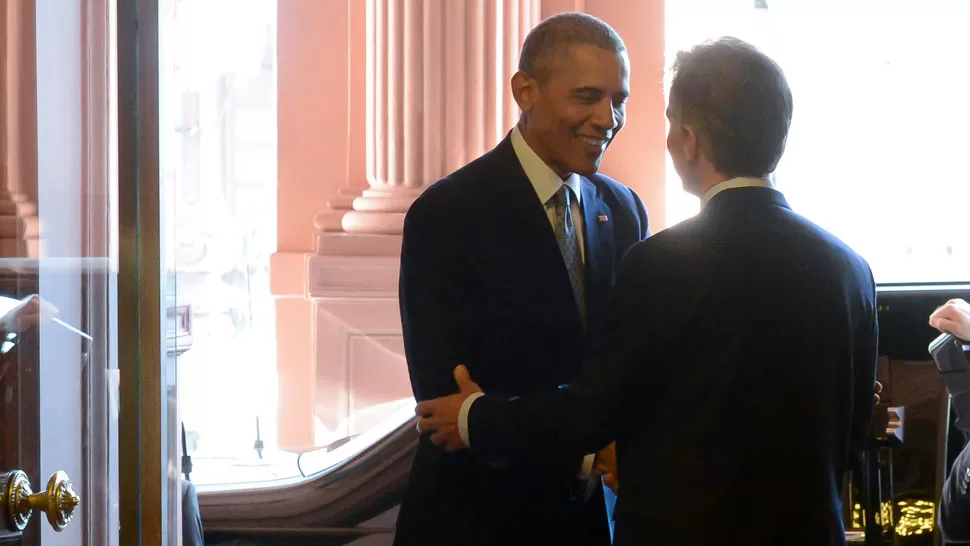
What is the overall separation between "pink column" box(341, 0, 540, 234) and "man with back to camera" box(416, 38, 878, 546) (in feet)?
10.1

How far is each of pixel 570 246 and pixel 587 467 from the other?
0.35 m

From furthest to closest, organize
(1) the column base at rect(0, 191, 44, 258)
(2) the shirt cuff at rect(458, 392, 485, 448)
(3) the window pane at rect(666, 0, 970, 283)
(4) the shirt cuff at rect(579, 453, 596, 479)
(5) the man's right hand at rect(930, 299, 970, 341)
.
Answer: (3) the window pane at rect(666, 0, 970, 283)
(5) the man's right hand at rect(930, 299, 970, 341)
(4) the shirt cuff at rect(579, 453, 596, 479)
(2) the shirt cuff at rect(458, 392, 485, 448)
(1) the column base at rect(0, 191, 44, 258)

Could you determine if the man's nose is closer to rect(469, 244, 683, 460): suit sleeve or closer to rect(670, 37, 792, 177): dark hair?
rect(670, 37, 792, 177): dark hair

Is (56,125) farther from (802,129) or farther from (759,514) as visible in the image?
(802,129)

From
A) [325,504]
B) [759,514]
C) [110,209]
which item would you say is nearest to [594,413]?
[759,514]

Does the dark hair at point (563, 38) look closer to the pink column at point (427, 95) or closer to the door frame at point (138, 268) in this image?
the door frame at point (138, 268)

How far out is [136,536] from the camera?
121cm

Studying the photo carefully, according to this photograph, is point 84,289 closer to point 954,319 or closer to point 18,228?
point 18,228

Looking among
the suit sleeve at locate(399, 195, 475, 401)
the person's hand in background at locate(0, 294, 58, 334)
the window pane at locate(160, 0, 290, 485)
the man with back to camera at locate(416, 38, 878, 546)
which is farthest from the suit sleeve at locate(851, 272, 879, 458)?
the window pane at locate(160, 0, 290, 485)

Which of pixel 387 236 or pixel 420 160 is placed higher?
pixel 420 160

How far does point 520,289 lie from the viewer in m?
1.72

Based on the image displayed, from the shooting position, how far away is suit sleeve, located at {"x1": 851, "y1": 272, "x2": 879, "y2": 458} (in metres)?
1.57

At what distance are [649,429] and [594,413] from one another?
0.08 metres

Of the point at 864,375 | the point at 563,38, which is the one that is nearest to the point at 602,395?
the point at 864,375
